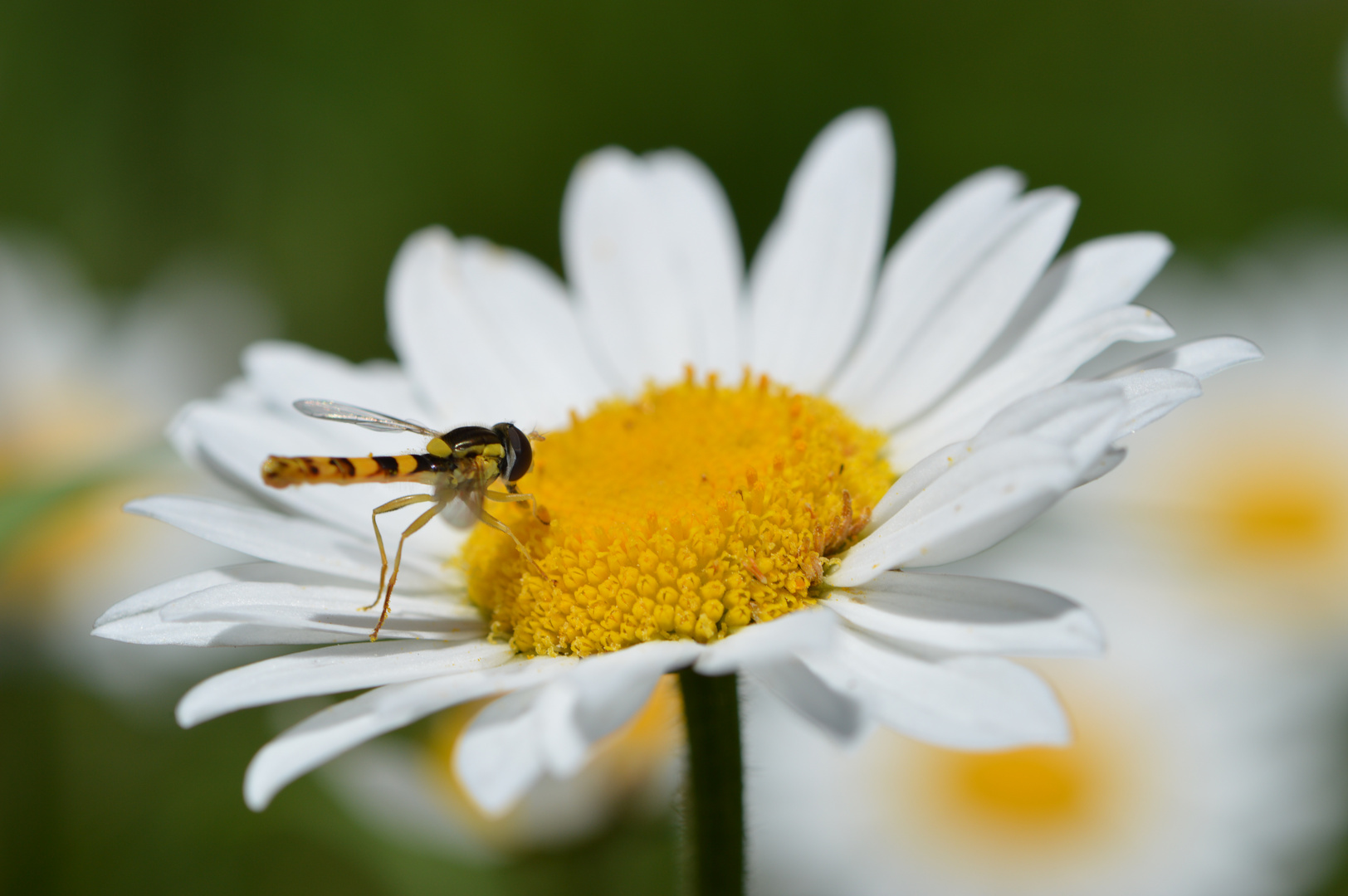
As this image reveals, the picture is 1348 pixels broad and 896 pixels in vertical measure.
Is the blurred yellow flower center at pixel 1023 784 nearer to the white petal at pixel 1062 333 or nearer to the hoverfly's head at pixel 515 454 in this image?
the white petal at pixel 1062 333

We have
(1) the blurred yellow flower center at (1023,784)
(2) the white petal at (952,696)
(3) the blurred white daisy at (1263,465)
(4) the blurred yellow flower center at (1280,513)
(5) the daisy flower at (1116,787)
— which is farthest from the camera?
(4) the blurred yellow flower center at (1280,513)

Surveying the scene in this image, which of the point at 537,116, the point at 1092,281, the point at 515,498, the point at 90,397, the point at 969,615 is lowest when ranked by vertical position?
the point at 969,615

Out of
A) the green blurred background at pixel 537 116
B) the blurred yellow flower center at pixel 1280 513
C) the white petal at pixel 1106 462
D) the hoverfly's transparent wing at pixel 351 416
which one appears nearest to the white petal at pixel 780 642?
the white petal at pixel 1106 462

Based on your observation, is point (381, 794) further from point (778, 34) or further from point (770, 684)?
point (778, 34)

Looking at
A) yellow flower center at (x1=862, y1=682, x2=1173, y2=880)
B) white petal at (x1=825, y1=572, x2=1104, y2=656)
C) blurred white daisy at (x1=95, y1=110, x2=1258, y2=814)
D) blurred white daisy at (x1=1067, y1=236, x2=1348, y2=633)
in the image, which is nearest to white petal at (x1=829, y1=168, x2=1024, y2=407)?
blurred white daisy at (x1=95, y1=110, x2=1258, y2=814)

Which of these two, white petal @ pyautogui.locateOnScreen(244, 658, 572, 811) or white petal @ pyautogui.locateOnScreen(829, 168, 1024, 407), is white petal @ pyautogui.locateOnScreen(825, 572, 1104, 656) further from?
white petal @ pyautogui.locateOnScreen(829, 168, 1024, 407)

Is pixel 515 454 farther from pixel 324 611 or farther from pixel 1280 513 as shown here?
pixel 1280 513

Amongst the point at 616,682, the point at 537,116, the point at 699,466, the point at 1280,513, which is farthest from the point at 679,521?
the point at 537,116
